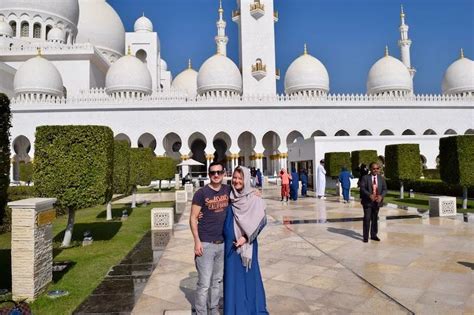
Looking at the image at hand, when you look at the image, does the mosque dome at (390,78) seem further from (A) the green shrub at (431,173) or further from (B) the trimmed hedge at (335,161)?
(B) the trimmed hedge at (335,161)

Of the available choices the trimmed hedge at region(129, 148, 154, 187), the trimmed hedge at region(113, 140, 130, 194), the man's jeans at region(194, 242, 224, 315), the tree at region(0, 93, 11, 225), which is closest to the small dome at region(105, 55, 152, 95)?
the trimmed hedge at region(129, 148, 154, 187)

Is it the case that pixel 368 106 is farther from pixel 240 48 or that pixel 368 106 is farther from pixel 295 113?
pixel 240 48

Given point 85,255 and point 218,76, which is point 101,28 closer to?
point 218,76

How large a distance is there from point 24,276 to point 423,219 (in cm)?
920

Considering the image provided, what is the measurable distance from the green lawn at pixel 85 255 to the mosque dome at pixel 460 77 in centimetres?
3546

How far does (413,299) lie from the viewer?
157 inches

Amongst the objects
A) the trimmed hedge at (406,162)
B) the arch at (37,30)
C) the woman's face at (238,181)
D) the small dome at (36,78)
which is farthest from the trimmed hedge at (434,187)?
the arch at (37,30)

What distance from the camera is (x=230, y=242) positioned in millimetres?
3242

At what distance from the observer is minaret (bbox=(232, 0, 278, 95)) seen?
117 ft

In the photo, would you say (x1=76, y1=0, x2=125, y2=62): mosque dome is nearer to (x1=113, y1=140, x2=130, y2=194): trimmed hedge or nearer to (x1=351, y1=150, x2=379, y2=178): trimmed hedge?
(x1=113, y1=140, x2=130, y2=194): trimmed hedge

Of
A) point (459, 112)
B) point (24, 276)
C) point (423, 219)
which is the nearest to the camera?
point (24, 276)

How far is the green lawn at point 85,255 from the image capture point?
4.34m

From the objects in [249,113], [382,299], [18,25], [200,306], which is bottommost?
[382,299]

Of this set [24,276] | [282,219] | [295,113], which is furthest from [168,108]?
[24,276]
